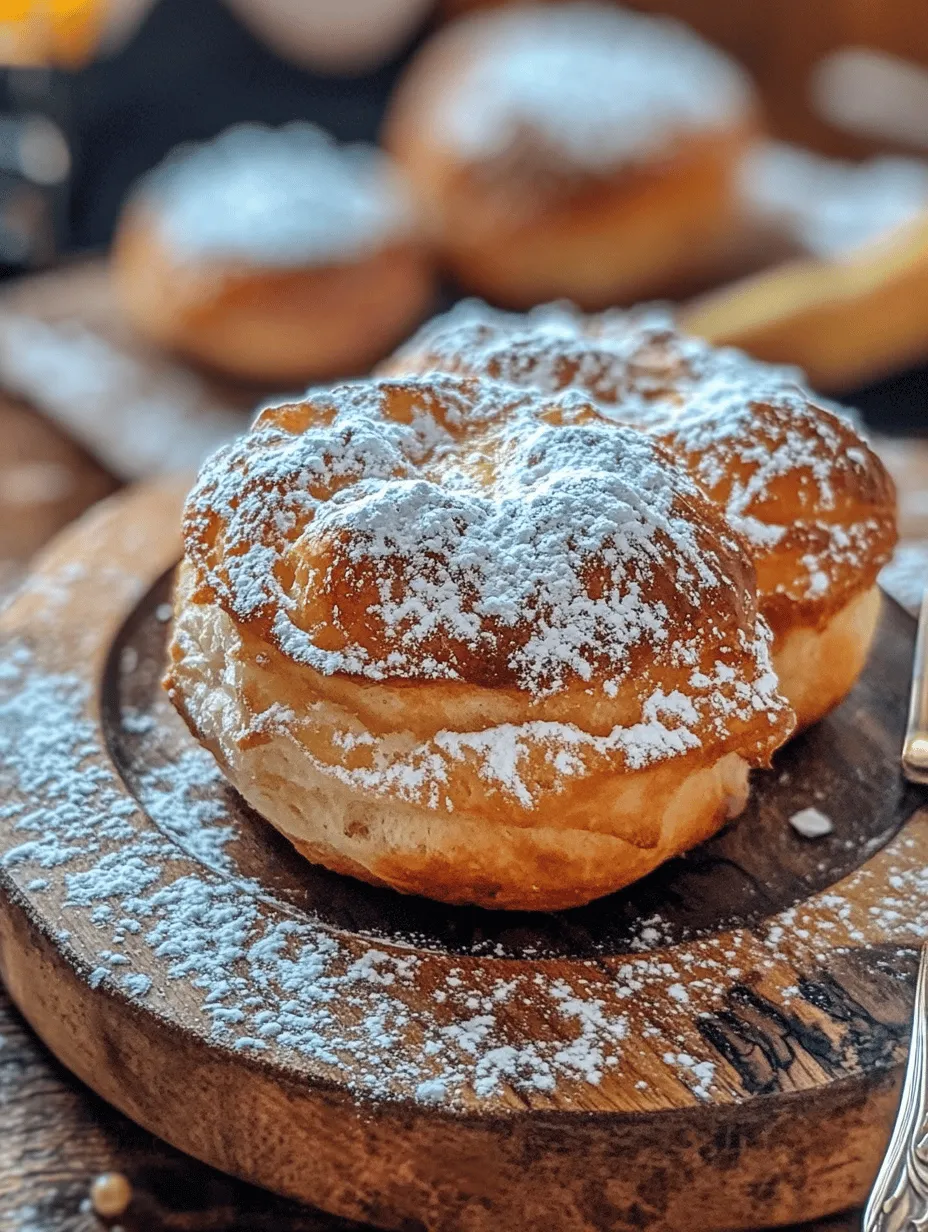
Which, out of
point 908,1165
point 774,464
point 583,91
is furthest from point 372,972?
point 583,91

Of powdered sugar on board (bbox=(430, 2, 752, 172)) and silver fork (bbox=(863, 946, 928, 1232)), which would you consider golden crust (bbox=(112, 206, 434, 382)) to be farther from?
silver fork (bbox=(863, 946, 928, 1232))

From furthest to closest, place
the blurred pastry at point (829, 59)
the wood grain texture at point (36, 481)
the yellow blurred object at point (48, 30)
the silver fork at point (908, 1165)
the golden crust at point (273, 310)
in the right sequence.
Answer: the blurred pastry at point (829, 59) < the yellow blurred object at point (48, 30) < the golden crust at point (273, 310) < the wood grain texture at point (36, 481) < the silver fork at point (908, 1165)

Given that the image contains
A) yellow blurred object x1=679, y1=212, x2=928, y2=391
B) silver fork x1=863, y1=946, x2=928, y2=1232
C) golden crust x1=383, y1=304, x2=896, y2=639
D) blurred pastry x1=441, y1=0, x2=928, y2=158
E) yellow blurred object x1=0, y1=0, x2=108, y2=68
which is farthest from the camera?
blurred pastry x1=441, y1=0, x2=928, y2=158

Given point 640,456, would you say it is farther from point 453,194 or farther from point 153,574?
point 453,194

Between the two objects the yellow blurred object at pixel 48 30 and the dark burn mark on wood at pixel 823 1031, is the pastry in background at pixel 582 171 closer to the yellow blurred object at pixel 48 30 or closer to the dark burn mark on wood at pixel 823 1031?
the yellow blurred object at pixel 48 30

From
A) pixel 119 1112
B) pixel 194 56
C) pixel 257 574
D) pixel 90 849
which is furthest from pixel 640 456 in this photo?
pixel 194 56

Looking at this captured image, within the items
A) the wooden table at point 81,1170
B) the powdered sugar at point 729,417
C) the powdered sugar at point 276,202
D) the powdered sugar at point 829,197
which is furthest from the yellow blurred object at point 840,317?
the wooden table at point 81,1170

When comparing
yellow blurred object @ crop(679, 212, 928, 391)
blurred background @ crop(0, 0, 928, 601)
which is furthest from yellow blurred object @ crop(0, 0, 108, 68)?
yellow blurred object @ crop(679, 212, 928, 391)
